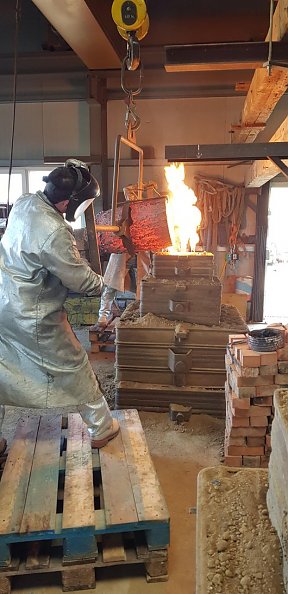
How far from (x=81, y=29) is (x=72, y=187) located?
2303mm

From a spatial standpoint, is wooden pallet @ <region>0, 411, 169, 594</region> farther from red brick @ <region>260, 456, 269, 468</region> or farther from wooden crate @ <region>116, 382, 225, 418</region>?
wooden crate @ <region>116, 382, 225, 418</region>

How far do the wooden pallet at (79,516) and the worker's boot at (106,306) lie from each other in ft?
10.9

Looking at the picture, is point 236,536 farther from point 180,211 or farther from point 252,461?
point 180,211

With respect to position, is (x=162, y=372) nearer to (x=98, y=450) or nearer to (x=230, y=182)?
(x=98, y=450)

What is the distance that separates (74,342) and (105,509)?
102 cm

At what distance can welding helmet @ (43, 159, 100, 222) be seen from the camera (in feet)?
9.08

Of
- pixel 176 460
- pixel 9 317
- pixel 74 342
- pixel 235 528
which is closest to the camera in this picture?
pixel 235 528

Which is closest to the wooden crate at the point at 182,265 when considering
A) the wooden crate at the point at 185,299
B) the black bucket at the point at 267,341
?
the wooden crate at the point at 185,299

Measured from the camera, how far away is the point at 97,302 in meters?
7.30

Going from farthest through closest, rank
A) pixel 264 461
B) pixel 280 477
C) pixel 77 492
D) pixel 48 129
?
pixel 48 129 < pixel 264 461 < pixel 77 492 < pixel 280 477

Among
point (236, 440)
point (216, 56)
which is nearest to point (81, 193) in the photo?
point (216, 56)

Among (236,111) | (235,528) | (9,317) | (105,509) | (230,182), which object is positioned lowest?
(105,509)

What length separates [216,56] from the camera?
3.27 metres

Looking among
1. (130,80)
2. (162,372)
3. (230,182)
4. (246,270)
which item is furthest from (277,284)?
(162,372)
